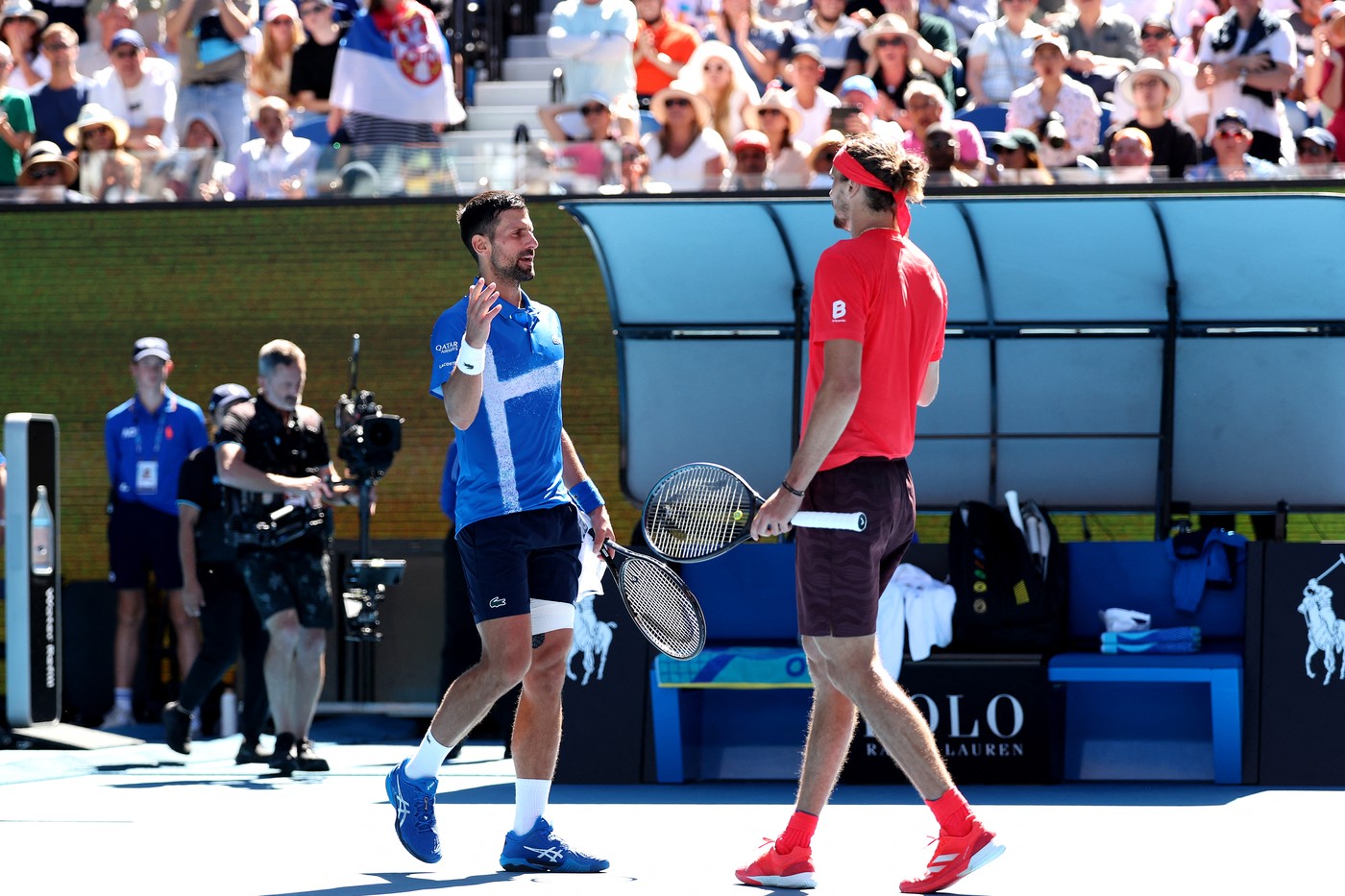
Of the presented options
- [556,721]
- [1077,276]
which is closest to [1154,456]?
[1077,276]

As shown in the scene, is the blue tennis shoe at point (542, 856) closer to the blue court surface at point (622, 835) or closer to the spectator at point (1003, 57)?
the blue court surface at point (622, 835)

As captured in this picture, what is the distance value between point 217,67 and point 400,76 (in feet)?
5.05

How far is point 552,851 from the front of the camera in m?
5.70

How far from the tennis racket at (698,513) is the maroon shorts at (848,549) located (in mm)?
256

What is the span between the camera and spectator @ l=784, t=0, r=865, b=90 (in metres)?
13.2

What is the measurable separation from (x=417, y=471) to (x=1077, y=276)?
4.29m

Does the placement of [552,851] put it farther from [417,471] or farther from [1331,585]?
[417,471]

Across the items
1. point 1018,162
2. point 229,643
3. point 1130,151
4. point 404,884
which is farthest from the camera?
point 1130,151

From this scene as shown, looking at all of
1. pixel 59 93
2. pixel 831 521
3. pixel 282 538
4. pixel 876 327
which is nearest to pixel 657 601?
pixel 831 521

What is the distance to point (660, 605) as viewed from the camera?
6.01 meters

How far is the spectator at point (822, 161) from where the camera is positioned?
33.9ft

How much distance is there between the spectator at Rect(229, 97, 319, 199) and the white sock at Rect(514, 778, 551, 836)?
6.21 m

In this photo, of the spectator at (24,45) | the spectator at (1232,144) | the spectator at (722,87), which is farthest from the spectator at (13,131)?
the spectator at (1232,144)

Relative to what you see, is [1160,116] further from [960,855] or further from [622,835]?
[960,855]
